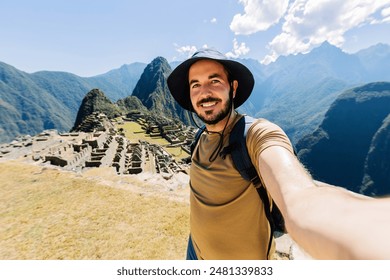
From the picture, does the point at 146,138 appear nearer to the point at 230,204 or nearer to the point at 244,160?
the point at 230,204

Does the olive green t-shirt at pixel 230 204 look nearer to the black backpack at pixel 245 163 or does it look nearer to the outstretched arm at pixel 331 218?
the black backpack at pixel 245 163

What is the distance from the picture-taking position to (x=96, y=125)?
6350cm

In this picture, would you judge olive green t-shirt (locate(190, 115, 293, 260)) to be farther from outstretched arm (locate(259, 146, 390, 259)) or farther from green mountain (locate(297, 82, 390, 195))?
green mountain (locate(297, 82, 390, 195))

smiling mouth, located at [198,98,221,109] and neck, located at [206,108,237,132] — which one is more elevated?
smiling mouth, located at [198,98,221,109]

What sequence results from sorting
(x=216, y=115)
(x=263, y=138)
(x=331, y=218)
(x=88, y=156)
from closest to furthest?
(x=331, y=218) < (x=263, y=138) < (x=216, y=115) < (x=88, y=156)

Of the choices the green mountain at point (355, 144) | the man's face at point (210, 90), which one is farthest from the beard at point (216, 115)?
the green mountain at point (355, 144)

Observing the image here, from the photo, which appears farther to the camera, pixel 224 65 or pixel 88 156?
pixel 88 156

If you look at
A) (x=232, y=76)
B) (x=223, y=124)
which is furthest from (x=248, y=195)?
(x=232, y=76)

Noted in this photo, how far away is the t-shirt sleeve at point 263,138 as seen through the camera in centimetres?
183

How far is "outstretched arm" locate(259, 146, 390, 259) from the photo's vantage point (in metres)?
0.81

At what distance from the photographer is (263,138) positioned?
6.38 feet

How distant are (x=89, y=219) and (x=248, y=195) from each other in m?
8.45

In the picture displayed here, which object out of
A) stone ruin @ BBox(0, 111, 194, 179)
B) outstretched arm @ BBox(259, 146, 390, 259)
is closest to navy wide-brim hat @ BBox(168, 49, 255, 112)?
outstretched arm @ BBox(259, 146, 390, 259)

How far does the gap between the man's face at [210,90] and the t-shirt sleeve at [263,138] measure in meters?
0.48
